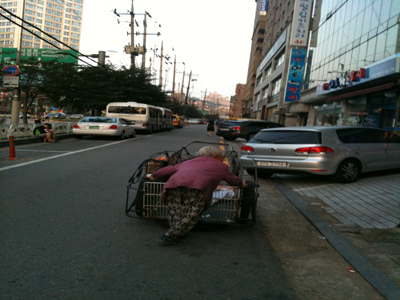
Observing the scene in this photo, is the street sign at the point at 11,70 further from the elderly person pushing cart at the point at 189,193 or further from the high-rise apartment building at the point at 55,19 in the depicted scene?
the high-rise apartment building at the point at 55,19

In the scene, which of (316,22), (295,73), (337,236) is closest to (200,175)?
(337,236)

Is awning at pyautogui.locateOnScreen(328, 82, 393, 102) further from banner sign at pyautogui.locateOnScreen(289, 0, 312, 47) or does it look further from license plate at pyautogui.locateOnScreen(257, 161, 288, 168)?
banner sign at pyautogui.locateOnScreen(289, 0, 312, 47)

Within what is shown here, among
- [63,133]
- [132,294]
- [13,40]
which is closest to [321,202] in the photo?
[132,294]

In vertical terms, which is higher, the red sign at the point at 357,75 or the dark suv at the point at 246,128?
the red sign at the point at 357,75

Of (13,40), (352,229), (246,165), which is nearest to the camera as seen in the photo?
(352,229)

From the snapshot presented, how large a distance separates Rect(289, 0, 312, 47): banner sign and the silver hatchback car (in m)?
24.3

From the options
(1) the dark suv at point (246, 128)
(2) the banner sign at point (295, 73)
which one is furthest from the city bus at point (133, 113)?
(2) the banner sign at point (295, 73)

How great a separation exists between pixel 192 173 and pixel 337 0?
84.0 ft

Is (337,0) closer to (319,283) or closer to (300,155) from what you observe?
(300,155)

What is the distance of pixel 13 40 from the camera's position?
93.2 metres

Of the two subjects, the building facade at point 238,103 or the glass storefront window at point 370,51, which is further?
the building facade at point 238,103

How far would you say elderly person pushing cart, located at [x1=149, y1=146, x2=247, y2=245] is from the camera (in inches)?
153

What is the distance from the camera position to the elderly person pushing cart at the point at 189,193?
Answer: 3896 millimetres

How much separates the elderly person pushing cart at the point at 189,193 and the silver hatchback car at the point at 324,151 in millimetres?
4252
